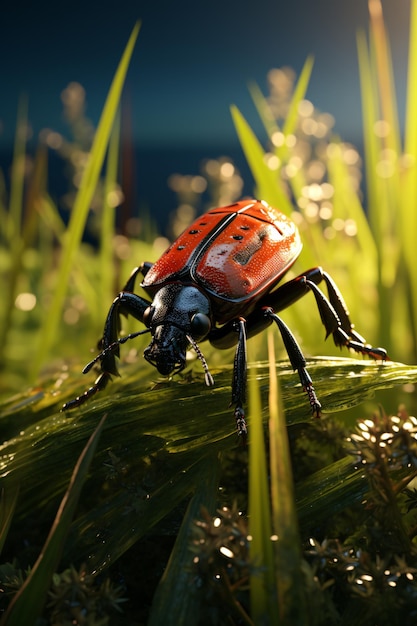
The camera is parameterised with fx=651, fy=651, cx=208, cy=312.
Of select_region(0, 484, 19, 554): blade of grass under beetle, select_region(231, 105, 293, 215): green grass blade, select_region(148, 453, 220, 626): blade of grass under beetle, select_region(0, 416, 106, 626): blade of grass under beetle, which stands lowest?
select_region(148, 453, 220, 626): blade of grass under beetle

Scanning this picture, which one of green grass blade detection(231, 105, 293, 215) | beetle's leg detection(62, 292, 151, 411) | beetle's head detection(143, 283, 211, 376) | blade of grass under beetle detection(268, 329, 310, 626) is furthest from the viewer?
green grass blade detection(231, 105, 293, 215)

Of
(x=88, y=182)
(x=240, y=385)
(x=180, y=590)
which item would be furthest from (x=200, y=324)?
(x=88, y=182)

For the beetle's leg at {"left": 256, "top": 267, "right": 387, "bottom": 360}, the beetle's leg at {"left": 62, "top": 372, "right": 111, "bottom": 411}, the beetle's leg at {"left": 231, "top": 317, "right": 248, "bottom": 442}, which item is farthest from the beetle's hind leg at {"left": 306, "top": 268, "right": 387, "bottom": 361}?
the beetle's leg at {"left": 62, "top": 372, "right": 111, "bottom": 411}

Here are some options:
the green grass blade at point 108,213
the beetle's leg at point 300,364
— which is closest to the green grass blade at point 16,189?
the green grass blade at point 108,213

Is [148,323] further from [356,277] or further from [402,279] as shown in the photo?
[356,277]

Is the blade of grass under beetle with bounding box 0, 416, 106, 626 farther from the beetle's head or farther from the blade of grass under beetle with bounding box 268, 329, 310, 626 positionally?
the beetle's head

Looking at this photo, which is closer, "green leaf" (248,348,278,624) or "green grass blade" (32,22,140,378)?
"green leaf" (248,348,278,624)

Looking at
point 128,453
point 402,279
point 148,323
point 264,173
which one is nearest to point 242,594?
point 128,453

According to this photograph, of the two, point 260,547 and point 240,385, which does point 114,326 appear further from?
point 260,547
